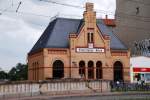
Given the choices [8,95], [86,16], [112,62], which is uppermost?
[86,16]

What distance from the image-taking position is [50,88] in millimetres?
51062

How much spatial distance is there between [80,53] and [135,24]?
31147 mm

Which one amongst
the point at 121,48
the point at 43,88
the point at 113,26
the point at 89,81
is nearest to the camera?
the point at 43,88

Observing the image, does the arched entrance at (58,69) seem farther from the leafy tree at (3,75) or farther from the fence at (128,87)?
the leafy tree at (3,75)

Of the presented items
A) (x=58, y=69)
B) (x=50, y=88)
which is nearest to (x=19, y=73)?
(x=58, y=69)

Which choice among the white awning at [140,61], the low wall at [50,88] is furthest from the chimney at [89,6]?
the low wall at [50,88]

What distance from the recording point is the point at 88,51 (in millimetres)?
71250

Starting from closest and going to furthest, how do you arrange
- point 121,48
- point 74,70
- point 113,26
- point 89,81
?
point 89,81 → point 74,70 → point 121,48 → point 113,26

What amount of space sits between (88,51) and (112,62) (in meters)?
4.86

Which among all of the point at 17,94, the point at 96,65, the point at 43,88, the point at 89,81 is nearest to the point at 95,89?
the point at 89,81

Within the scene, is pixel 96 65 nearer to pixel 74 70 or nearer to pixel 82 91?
pixel 74 70

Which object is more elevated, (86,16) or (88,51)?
(86,16)

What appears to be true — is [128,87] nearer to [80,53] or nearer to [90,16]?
[80,53]

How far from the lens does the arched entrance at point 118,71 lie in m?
73.5
